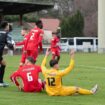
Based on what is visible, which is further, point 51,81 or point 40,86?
point 40,86

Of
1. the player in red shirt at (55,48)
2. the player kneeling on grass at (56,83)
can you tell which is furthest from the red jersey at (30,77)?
the player in red shirt at (55,48)

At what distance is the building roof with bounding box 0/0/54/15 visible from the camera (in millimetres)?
54331

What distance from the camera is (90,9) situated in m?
90.3

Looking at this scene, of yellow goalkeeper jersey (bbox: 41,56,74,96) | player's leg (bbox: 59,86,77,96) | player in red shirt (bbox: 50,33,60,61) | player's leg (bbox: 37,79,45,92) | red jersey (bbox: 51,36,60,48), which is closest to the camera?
yellow goalkeeper jersey (bbox: 41,56,74,96)

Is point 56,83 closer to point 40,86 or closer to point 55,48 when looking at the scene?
point 40,86

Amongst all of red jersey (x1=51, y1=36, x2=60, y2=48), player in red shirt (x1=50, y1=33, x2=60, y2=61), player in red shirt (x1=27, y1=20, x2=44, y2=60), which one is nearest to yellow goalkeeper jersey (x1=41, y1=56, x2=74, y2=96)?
player in red shirt (x1=27, y1=20, x2=44, y2=60)

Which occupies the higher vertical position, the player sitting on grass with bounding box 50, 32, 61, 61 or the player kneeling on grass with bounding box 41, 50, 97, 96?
the player kneeling on grass with bounding box 41, 50, 97, 96

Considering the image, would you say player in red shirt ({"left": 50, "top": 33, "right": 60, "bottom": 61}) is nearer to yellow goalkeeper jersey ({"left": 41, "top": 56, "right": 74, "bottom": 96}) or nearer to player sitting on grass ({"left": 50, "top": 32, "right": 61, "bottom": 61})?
player sitting on grass ({"left": 50, "top": 32, "right": 61, "bottom": 61})

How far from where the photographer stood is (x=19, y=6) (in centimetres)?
5597

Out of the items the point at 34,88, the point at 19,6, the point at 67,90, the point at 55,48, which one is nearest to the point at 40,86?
the point at 34,88

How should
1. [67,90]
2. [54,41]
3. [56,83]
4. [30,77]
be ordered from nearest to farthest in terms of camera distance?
[56,83], [67,90], [30,77], [54,41]

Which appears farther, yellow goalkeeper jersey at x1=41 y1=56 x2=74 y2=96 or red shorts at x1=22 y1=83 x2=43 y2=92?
red shorts at x1=22 y1=83 x2=43 y2=92

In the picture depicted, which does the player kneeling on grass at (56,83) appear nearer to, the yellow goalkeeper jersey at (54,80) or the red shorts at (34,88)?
the yellow goalkeeper jersey at (54,80)

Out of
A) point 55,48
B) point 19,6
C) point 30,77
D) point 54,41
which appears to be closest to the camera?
point 30,77
